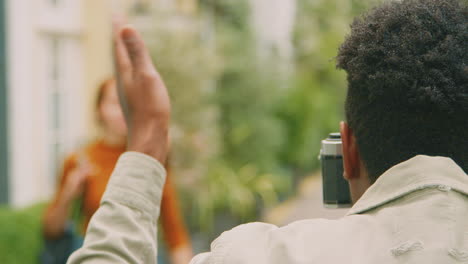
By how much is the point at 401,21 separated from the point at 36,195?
5499mm

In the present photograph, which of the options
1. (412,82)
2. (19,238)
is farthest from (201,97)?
(412,82)

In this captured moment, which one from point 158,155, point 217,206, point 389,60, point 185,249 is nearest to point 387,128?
point 389,60

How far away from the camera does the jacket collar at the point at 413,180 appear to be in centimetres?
136

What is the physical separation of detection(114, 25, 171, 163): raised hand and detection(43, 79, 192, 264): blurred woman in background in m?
2.74

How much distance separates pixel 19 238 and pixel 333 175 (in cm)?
404

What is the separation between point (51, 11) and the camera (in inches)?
267

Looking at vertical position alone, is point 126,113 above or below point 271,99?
above

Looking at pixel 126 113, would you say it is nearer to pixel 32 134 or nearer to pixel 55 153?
pixel 32 134

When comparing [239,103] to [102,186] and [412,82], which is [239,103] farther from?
[412,82]

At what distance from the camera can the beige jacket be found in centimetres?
130

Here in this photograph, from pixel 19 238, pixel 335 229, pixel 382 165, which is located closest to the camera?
pixel 335 229

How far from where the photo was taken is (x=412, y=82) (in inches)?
56.5

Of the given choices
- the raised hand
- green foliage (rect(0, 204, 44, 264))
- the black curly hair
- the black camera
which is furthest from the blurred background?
the raised hand

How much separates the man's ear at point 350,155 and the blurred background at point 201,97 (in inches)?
39.4
